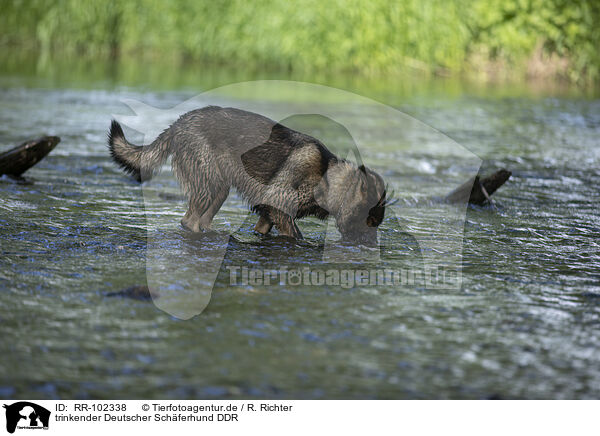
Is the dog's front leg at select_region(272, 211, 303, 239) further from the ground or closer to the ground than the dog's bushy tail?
closer to the ground

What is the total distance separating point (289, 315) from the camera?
4.76 m

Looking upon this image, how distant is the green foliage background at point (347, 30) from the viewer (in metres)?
22.6

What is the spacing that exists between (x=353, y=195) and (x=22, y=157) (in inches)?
158

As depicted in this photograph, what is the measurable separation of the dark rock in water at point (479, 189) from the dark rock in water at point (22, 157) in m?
4.44

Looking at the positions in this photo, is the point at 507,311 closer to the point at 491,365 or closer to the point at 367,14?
the point at 491,365

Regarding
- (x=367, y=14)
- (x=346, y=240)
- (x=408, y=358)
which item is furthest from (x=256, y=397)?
(x=367, y=14)

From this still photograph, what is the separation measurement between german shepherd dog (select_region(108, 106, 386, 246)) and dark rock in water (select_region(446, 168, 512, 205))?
2.20 m

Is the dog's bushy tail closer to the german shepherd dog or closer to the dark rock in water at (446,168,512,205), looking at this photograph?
the german shepherd dog

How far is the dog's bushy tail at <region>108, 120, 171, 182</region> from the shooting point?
6613 mm

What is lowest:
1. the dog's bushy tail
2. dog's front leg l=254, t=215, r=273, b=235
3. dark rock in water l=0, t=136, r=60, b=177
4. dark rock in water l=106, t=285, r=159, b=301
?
dark rock in water l=106, t=285, r=159, b=301
